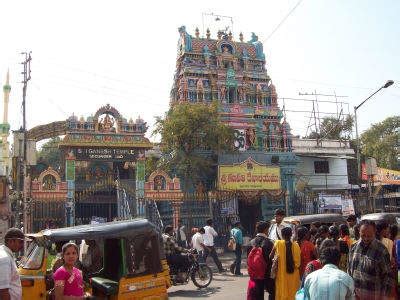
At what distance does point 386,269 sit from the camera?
501 cm

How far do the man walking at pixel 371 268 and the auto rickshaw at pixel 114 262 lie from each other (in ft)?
9.93

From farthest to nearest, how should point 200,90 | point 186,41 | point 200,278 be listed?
point 186,41 → point 200,90 → point 200,278

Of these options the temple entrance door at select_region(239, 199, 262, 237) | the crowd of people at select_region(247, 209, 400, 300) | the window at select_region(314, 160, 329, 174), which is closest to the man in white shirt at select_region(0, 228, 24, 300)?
the crowd of people at select_region(247, 209, 400, 300)

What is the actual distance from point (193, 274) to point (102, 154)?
13887 mm

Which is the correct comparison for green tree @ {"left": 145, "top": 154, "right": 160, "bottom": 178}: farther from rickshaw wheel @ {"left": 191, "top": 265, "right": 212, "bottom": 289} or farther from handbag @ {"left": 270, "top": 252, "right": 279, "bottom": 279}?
handbag @ {"left": 270, "top": 252, "right": 279, "bottom": 279}

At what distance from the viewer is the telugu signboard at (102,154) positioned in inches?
968

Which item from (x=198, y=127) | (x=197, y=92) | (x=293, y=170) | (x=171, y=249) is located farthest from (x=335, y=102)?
(x=171, y=249)

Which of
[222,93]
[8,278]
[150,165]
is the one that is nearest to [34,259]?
[8,278]

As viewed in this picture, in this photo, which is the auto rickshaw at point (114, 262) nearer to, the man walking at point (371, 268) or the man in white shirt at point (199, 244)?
the man walking at point (371, 268)

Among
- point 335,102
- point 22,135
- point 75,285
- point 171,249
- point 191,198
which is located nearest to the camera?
point 75,285

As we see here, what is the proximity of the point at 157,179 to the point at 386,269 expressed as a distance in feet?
65.3

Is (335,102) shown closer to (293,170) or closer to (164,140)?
(293,170)

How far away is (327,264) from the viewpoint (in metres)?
4.25

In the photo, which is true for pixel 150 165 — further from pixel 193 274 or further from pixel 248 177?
pixel 193 274
